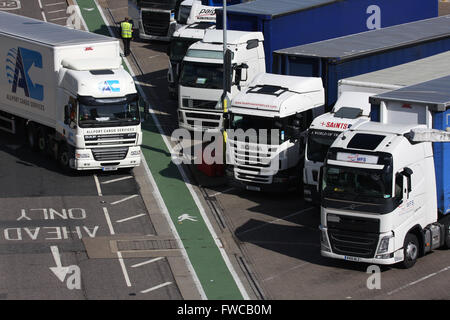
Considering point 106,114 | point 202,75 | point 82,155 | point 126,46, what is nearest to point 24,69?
point 106,114

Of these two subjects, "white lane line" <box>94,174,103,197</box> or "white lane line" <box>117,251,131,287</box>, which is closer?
"white lane line" <box>117,251,131,287</box>

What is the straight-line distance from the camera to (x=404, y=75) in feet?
97.8

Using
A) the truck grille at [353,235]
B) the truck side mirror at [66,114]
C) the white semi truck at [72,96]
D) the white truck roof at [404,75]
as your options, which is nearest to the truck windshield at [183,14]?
the white semi truck at [72,96]

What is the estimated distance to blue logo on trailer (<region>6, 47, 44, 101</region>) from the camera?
34.3m

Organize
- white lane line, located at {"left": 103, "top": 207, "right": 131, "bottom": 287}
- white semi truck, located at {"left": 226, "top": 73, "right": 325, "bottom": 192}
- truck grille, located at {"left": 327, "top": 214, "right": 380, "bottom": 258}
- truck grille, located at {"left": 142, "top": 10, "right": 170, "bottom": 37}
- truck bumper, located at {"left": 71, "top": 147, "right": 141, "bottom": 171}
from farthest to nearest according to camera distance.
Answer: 1. truck grille, located at {"left": 142, "top": 10, "right": 170, "bottom": 37}
2. truck bumper, located at {"left": 71, "top": 147, "right": 141, "bottom": 171}
3. white semi truck, located at {"left": 226, "top": 73, "right": 325, "bottom": 192}
4. white lane line, located at {"left": 103, "top": 207, "right": 131, "bottom": 287}
5. truck grille, located at {"left": 327, "top": 214, "right": 380, "bottom": 258}

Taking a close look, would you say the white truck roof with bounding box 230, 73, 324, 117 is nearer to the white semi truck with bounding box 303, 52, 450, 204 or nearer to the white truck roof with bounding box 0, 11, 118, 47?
the white semi truck with bounding box 303, 52, 450, 204

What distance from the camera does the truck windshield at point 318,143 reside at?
28438mm

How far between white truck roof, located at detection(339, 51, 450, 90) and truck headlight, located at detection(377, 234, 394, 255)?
244 inches

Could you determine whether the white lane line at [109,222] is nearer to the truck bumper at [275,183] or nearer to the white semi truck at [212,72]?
the truck bumper at [275,183]

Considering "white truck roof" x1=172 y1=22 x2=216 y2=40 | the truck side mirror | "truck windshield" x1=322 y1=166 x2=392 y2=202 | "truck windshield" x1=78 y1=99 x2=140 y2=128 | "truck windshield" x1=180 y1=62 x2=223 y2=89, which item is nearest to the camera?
"truck windshield" x1=322 y1=166 x2=392 y2=202

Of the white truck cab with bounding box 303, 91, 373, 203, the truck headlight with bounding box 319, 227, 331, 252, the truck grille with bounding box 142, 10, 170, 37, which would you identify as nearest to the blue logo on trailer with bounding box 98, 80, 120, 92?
the white truck cab with bounding box 303, 91, 373, 203

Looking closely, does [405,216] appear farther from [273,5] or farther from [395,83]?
[273,5]

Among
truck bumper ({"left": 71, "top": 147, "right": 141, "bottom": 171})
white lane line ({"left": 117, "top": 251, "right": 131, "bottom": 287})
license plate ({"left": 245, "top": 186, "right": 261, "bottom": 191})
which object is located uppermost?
truck bumper ({"left": 71, "top": 147, "right": 141, "bottom": 171})

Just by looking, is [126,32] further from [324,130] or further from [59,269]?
[59,269]
